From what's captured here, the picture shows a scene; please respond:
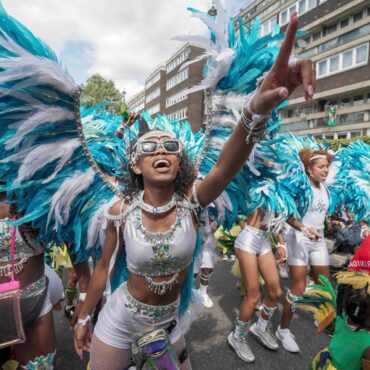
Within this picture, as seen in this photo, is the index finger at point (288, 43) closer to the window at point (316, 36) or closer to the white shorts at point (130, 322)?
the white shorts at point (130, 322)

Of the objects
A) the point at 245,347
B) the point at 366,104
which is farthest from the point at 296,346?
the point at 366,104

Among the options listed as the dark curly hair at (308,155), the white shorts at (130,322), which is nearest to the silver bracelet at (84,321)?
the white shorts at (130,322)

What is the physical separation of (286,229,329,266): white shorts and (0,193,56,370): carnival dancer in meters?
2.43

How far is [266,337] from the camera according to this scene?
3.18m

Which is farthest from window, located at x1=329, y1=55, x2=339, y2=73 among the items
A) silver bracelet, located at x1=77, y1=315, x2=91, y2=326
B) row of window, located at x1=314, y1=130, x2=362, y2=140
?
silver bracelet, located at x1=77, y1=315, x2=91, y2=326

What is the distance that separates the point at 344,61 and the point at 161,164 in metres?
23.7

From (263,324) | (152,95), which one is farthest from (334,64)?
(152,95)

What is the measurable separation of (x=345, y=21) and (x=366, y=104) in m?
6.45

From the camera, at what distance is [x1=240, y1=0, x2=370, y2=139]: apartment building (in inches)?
766

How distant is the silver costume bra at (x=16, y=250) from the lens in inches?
71.2

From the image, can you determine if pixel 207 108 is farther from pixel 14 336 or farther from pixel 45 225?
pixel 14 336

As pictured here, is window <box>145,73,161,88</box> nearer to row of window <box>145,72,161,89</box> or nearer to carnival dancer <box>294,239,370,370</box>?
row of window <box>145,72,161,89</box>

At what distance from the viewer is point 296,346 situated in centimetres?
309

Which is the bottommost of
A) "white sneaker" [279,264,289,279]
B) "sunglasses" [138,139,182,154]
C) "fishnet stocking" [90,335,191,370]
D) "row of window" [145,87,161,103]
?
"white sneaker" [279,264,289,279]
